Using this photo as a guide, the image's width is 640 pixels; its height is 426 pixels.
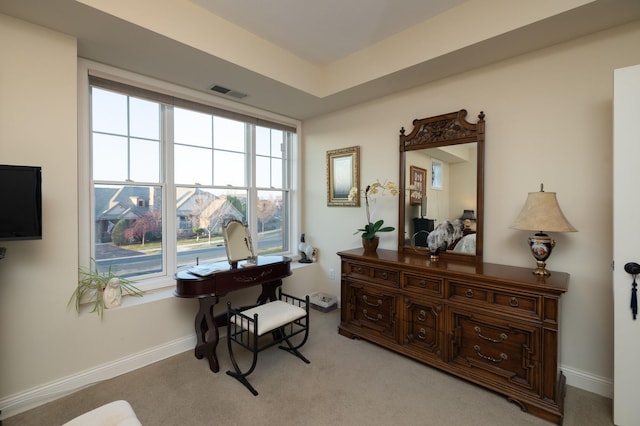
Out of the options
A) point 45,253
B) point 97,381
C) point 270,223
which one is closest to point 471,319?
point 270,223

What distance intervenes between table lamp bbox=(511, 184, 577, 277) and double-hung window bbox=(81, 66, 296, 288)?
8.84ft

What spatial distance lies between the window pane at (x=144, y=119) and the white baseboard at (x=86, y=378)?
6.51ft

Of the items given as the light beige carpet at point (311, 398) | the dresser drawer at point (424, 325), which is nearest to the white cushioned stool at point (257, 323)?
the light beige carpet at point (311, 398)

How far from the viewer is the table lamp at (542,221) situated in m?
1.95

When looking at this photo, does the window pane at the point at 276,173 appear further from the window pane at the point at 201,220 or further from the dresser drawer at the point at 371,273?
the dresser drawer at the point at 371,273

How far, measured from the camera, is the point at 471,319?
7.04 feet

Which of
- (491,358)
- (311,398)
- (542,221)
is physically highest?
(542,221)

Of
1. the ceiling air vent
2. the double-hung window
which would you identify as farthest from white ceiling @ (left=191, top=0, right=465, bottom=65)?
the double-hung window

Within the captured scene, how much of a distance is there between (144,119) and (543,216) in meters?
3.45

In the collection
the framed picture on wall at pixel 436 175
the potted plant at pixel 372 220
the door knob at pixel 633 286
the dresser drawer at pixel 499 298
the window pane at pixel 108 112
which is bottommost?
the dresser drawer at pixel 499 298

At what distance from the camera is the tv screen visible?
1.66m

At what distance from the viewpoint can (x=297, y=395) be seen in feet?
6.78

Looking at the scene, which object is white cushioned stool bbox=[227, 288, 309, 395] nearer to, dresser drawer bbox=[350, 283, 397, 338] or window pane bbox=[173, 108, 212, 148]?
dresser drawer bbox=[350, 283, 397, 338]

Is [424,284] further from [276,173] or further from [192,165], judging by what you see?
[192,165]
